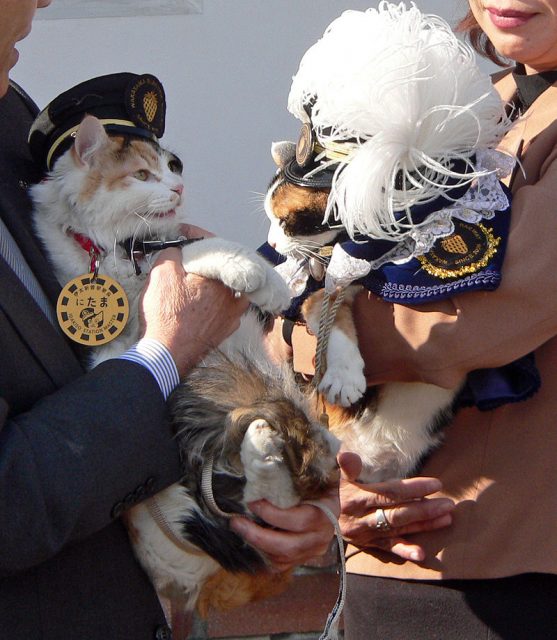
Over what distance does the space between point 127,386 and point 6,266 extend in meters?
0.20

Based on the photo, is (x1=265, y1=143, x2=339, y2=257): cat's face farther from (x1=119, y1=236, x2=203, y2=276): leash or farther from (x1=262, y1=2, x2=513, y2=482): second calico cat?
(x1=119, y1=236, x2=203, y2=276): leash

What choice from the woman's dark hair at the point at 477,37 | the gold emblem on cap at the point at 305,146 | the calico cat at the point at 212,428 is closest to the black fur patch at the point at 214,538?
the calico cat at the point at 212,428

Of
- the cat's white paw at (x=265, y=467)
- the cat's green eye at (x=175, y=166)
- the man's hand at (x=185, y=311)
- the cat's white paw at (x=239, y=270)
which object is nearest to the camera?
the cat's white paw at (x=265, y=467)

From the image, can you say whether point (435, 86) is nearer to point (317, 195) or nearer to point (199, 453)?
point (317, 195)

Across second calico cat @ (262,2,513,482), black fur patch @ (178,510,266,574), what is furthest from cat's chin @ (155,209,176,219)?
black fur patch @ (178,510,266,574)

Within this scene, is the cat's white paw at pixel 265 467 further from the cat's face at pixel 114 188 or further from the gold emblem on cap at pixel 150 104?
the gold emblem on cap at pixel 150 104

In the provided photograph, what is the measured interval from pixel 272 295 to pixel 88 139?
38cm

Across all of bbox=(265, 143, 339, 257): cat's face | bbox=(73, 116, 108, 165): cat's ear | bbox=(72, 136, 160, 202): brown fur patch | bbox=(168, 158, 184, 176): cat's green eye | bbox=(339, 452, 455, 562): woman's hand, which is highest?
bbox=(73, 116, 108, 165): cat's ear

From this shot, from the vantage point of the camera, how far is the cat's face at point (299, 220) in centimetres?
139

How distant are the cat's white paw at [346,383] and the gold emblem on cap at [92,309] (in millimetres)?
306

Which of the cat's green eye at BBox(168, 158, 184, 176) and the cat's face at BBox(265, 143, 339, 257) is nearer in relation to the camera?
the cat's face at BBox(265, 143, 339, 257)

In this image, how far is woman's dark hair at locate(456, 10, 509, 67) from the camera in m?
1.62

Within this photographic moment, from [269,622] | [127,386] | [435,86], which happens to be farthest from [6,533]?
[269,622]

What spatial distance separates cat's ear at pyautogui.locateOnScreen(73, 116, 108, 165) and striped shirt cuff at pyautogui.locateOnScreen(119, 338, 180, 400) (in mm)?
400
